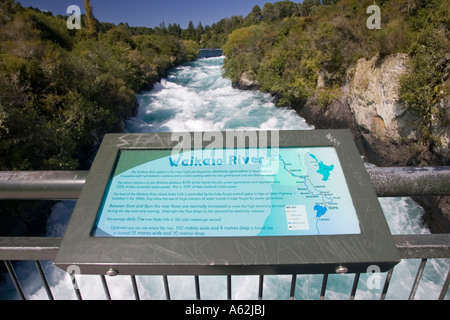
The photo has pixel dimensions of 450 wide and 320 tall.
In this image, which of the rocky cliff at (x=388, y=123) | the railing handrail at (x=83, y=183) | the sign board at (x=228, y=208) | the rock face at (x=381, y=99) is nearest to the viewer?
the sign board at (x=228, y=208)

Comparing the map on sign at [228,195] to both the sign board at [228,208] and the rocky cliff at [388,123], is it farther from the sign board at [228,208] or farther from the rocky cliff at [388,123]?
the rocky cliff at [388,123]

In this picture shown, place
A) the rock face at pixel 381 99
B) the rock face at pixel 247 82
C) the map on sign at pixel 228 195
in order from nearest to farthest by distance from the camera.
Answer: the map on sign at pixel 228 195 → the rock face at pixel 381 99 → the rock face at pixel 247 82

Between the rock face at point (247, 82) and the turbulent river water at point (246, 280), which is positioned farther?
the rock face at point (247, 82)

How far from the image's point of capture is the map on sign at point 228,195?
116 cm

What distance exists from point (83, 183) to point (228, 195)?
2.48 ft

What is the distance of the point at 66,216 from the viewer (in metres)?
8.79

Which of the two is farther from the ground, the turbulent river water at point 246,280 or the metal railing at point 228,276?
the metal railing at point 228,276

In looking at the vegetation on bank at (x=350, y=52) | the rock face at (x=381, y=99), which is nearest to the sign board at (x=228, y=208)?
the vegetation on bank at (x=350, y=52)

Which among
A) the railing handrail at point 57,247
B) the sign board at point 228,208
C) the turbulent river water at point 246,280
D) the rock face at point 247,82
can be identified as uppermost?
the sign board at point 228,208

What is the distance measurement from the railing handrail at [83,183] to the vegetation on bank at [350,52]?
329 inches

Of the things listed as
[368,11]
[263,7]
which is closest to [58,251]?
[368,11]

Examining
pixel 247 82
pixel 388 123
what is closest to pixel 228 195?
pixel 388 123
